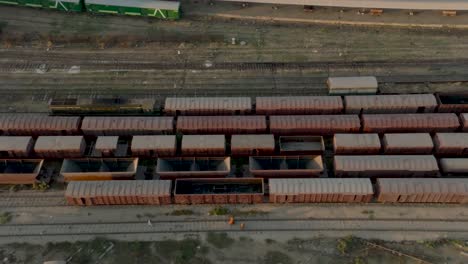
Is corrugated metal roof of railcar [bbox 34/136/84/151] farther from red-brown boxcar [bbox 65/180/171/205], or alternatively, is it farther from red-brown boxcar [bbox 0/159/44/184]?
red-brown boxcar [bbox 65/180/171/205]

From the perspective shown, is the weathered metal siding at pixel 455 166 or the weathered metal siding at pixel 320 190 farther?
the weathered metal siding at pixel 455 166

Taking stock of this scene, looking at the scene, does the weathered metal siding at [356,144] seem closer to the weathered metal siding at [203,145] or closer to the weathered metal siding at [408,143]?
the weathered metal siding at [408,143]

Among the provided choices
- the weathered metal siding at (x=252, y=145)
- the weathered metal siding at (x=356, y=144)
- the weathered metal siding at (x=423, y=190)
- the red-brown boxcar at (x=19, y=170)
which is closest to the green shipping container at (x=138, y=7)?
the weathered metal siding at (x=252, y=145)

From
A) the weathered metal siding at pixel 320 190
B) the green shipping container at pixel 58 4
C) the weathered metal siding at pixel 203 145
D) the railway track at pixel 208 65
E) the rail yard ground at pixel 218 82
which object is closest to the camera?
the rail yard ground at pixel 218 82

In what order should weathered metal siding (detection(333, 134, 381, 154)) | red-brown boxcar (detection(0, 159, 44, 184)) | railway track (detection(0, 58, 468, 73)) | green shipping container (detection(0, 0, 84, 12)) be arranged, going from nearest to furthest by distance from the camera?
1. red-brown boxcar (detection(0, 159, 44, 184))
2. weathered metal siding (detection(333, 134, 381, 154))
3. railway track (detection(0, 58, 468, 73))
4. green shipping container (detection(0, 0, 84, 12))

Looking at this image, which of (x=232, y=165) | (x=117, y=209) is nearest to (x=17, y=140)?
(x=117, y=209)

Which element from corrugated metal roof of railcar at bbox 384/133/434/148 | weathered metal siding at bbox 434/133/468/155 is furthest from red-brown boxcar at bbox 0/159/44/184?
weathered metal siding at bbox 434/133/468/155
